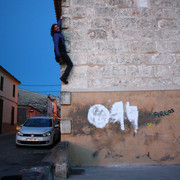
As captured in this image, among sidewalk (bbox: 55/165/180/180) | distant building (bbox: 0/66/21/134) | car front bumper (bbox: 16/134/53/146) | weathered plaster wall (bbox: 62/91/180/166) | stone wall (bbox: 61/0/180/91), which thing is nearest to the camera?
sidewalk (bbox: 55/165/180/180)

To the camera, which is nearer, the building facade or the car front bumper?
the building facade

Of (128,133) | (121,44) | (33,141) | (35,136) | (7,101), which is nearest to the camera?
(128,133)

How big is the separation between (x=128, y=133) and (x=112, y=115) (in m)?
0.53

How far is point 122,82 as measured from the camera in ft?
15.4

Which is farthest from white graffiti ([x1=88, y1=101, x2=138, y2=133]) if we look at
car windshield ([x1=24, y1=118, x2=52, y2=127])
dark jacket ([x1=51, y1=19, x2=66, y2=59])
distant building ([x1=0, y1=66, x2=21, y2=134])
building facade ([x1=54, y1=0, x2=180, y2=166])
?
distant building ([x1=0, y1=66, x2=21, y2=134])

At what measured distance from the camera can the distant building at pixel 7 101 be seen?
20.1 metres

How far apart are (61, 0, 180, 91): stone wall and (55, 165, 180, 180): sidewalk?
5.65 feet

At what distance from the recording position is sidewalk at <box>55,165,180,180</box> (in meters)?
3.50

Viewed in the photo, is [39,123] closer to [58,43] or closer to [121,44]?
[58,43]

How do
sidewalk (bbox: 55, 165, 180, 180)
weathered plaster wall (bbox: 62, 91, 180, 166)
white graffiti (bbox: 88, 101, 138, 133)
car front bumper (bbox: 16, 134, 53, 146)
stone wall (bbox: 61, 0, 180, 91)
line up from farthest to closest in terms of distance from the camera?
1. car front bumper (bbox: 16, 134, 53, 146)
2. stone wall (bbox: 61, 0, 180, 91)
3. white graffiti (bbox: 88, 101, 138, 133)
4. weathered plaster wall (bbox: 62, 91, 180, 166)
5. sidewalk (bbox: 55, 165, 180, 180)

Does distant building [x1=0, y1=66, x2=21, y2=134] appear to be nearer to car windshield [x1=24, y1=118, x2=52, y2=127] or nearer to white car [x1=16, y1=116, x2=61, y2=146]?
car windshield [x1=24, y1=118, x2=52, y2=127]

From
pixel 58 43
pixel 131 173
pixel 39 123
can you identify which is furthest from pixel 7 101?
pixel 131 173

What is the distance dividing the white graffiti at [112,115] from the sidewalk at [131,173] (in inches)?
33.1

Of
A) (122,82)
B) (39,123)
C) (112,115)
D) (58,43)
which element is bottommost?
(39,123)
